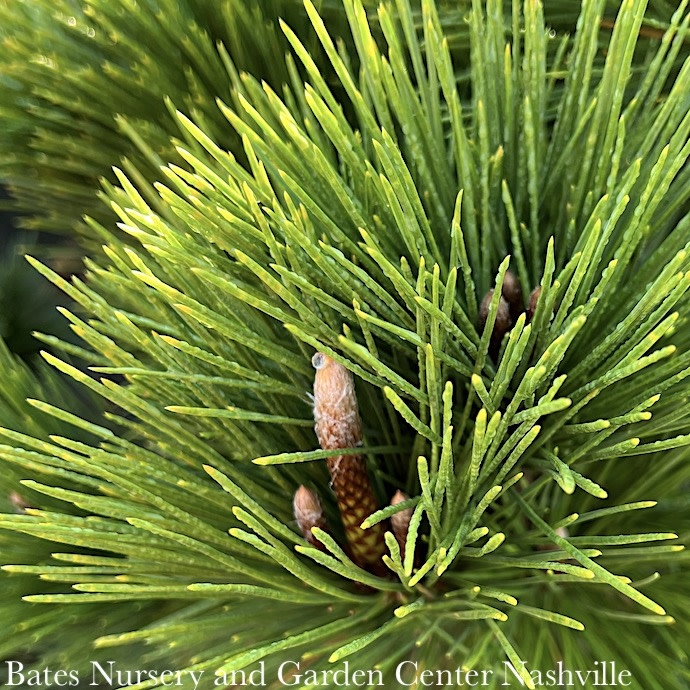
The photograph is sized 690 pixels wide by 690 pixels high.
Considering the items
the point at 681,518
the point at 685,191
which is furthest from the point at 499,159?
the point at 681,518

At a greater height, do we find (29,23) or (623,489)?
(29,23)

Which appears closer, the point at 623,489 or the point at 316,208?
the point at 316,208

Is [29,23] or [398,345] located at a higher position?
[29,23]

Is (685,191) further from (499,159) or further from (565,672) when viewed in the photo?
(565,672)

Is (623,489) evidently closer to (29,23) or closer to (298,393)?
(298,393)

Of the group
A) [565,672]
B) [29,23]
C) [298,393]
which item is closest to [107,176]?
[29,23]

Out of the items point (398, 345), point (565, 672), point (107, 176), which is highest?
point (107, 176)
